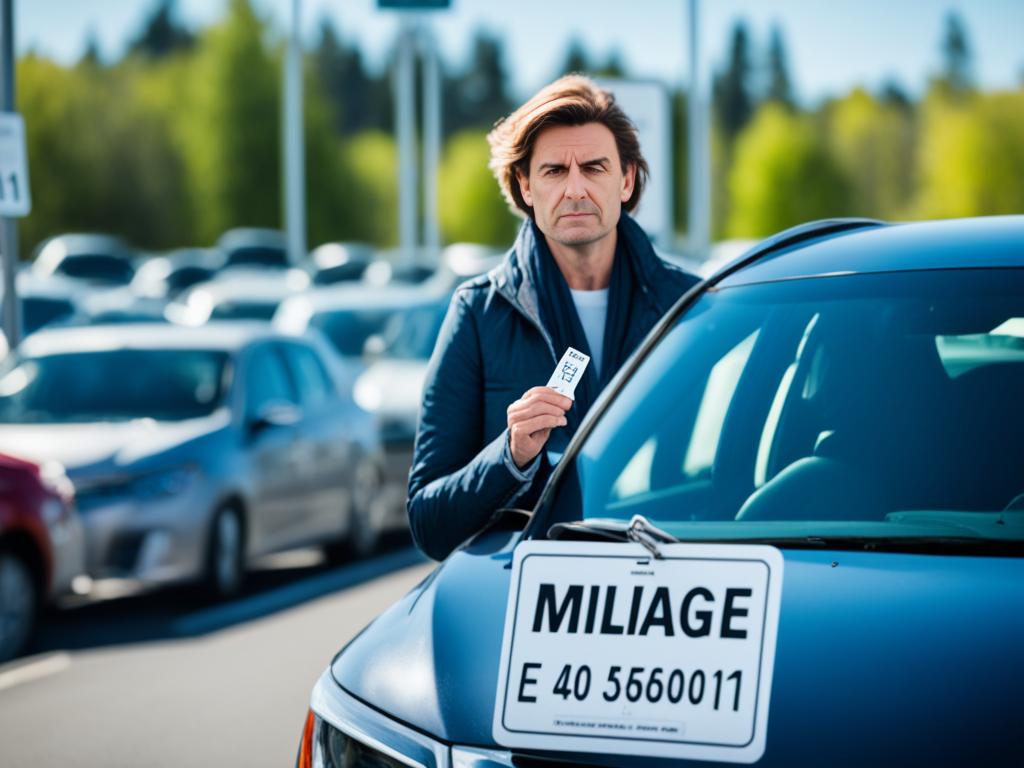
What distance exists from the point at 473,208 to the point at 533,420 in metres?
115

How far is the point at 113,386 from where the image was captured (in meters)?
11.1

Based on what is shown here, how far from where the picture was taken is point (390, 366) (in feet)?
50.8

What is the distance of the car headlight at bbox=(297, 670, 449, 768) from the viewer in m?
2.82

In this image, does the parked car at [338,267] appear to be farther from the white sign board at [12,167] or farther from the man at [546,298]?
the man at [546,298]

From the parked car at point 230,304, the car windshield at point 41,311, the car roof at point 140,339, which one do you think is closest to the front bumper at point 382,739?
the car roof at point 140,339

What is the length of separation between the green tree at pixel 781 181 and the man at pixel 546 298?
121573mm

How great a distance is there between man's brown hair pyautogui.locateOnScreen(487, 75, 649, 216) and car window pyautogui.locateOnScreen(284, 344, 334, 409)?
8268 mm

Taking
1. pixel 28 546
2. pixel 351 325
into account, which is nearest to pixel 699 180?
pixel 351 325

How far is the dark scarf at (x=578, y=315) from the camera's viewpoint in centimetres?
386

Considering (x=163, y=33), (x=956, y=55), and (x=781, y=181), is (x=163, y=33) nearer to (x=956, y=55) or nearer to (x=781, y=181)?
(x=781, y=181)

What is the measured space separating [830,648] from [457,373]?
1352mm

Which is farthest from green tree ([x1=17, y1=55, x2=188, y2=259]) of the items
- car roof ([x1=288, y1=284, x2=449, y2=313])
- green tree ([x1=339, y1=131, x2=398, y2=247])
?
car roof ([x1=288, y1=284, x2=449, y2=313])

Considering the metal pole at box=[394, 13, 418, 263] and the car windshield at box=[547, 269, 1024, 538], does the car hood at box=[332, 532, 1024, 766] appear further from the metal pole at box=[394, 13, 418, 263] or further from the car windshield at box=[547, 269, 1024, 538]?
the metal pole at box=[394, 13, 418, 263]

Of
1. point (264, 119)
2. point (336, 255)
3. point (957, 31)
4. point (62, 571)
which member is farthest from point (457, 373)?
point (957, 31)
